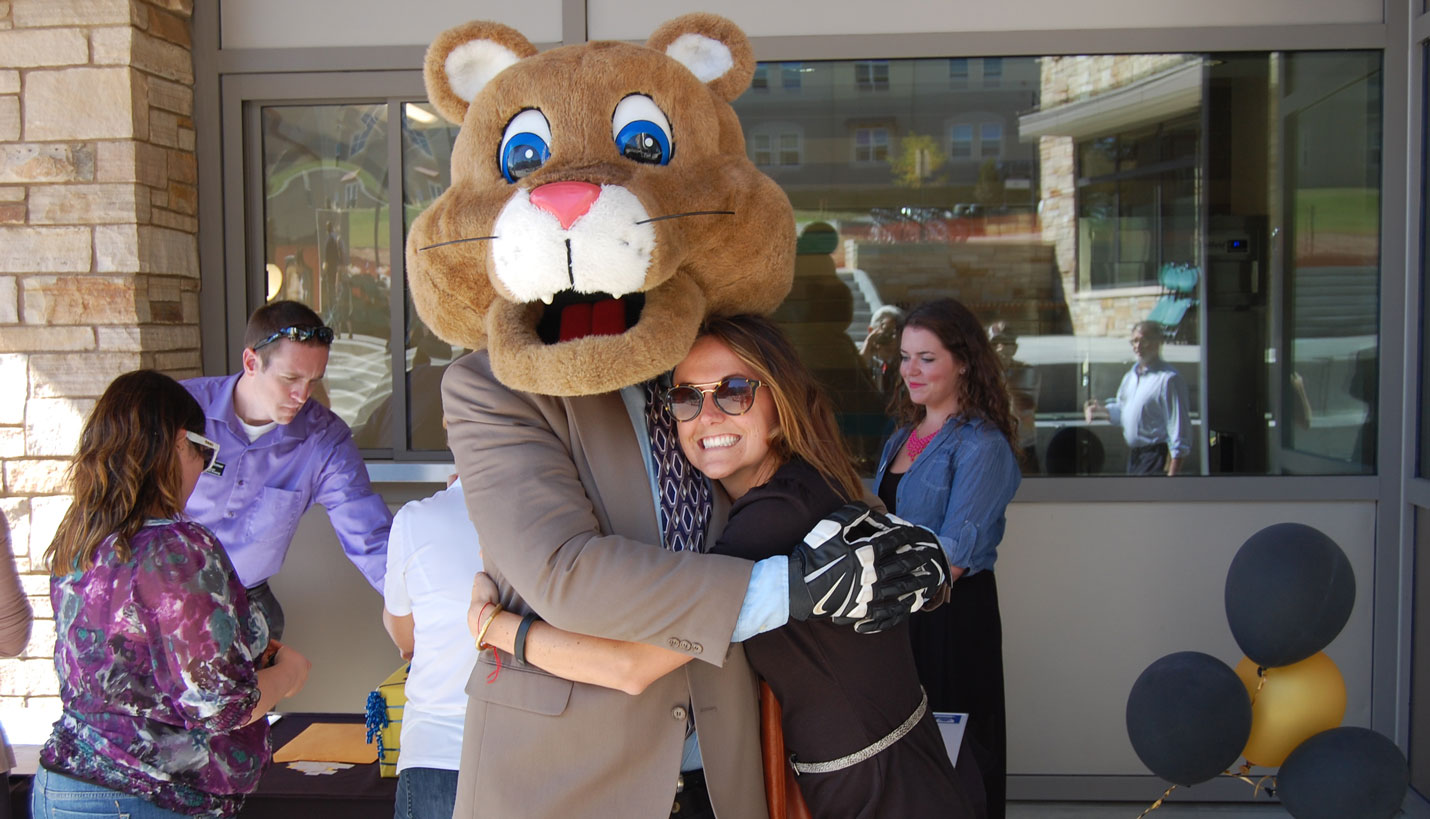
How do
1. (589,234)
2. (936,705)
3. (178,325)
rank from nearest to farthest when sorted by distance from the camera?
(589,234), (936,705), (178,325)

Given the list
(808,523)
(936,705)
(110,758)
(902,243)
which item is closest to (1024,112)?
(902,243)

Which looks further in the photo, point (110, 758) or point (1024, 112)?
point (1024, 112)

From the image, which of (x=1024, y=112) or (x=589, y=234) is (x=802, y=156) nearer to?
(x=1024, y=112)

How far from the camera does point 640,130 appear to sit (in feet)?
5.71

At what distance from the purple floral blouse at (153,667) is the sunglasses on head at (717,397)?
3.48ft

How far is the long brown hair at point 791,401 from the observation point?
1.75 m

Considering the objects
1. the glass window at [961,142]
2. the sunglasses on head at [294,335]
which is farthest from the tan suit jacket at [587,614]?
the glass window at [961,142]

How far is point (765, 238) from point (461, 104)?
64cm

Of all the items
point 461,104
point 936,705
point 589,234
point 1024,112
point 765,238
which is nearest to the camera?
point 589,234

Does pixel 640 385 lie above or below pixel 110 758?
above

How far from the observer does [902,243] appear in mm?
4449

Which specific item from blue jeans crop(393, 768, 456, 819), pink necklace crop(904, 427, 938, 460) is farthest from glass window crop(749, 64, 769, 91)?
blue jeans crop(393, 768, 456, 819)

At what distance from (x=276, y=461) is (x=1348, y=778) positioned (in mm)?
3174

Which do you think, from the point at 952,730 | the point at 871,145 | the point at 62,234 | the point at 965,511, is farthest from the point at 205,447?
the point at 871,145
